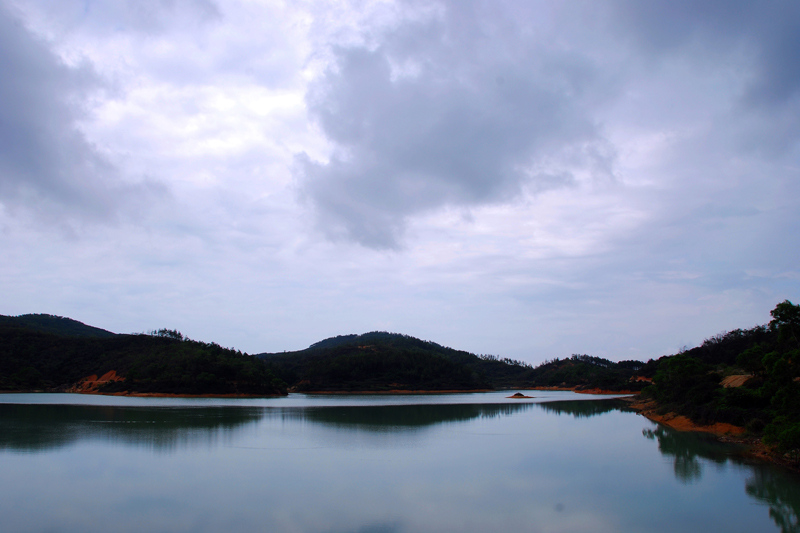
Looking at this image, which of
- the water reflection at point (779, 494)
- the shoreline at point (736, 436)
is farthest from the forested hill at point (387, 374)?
the water reflection at point (779, 494)

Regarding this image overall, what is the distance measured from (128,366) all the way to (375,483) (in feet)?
269

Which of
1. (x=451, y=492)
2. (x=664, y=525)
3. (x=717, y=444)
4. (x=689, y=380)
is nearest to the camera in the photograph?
(x=664, y=525)

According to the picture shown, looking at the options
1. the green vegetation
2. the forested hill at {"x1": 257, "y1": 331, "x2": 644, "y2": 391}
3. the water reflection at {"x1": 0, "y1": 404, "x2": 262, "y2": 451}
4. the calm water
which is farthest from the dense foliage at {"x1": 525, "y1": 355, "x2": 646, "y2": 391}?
the water reflection at {"x1": 0, "y1": 404, "x2": 262, "y2": 451}

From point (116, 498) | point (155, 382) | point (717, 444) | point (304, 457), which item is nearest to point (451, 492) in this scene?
point (304, 457)

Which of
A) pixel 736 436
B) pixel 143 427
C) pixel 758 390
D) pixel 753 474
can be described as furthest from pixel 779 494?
pixel 143 427

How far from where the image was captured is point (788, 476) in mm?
16297

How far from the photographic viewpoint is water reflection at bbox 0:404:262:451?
23.5m

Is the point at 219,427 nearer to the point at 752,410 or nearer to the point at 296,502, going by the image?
the point at 296,502

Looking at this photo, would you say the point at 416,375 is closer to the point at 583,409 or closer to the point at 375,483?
the point at 583,409

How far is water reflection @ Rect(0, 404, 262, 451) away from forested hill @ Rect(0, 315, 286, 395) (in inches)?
1648

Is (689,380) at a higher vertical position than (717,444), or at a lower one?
higher

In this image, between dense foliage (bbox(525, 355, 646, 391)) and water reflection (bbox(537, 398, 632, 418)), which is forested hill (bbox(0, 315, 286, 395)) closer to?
water reflection (bbox(537, 398, 632, 418))

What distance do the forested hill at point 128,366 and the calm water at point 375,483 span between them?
54.7 m

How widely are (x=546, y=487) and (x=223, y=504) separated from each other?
9.85 m
